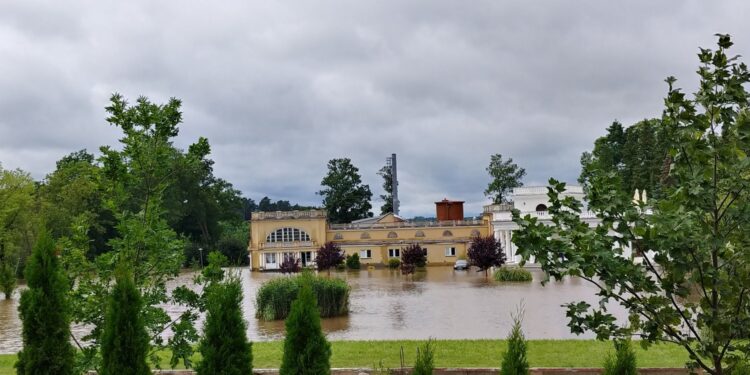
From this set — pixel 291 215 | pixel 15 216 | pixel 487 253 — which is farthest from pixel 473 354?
pixel 291 215

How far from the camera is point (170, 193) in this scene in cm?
5972

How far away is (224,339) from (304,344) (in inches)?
31.4

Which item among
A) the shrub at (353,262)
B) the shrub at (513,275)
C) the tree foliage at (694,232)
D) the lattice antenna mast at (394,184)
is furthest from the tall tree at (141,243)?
the lattice antenna mast at (394,184)

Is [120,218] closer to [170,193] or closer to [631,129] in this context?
[170,193]

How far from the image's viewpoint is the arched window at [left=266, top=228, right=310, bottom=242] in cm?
5119

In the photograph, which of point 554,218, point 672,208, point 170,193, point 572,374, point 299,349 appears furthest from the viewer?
point 170,193

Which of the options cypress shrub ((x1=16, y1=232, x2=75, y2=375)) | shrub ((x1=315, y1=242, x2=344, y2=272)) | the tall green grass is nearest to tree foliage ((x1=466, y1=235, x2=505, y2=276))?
shrub ((x1=315, y1=242, x2=344, y2=272))

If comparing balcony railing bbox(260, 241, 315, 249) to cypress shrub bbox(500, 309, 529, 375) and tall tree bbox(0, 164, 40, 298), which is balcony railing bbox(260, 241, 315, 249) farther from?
cypress shrub bbox(500, 309, 529, 375)

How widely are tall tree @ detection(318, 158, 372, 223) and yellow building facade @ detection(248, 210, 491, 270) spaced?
1604 centimetres

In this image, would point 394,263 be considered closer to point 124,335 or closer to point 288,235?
point 288,235

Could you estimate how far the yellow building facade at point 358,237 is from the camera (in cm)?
5056

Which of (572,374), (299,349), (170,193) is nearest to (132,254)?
(299,349)

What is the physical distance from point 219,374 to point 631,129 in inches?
2437

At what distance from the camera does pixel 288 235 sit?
51312 mm
